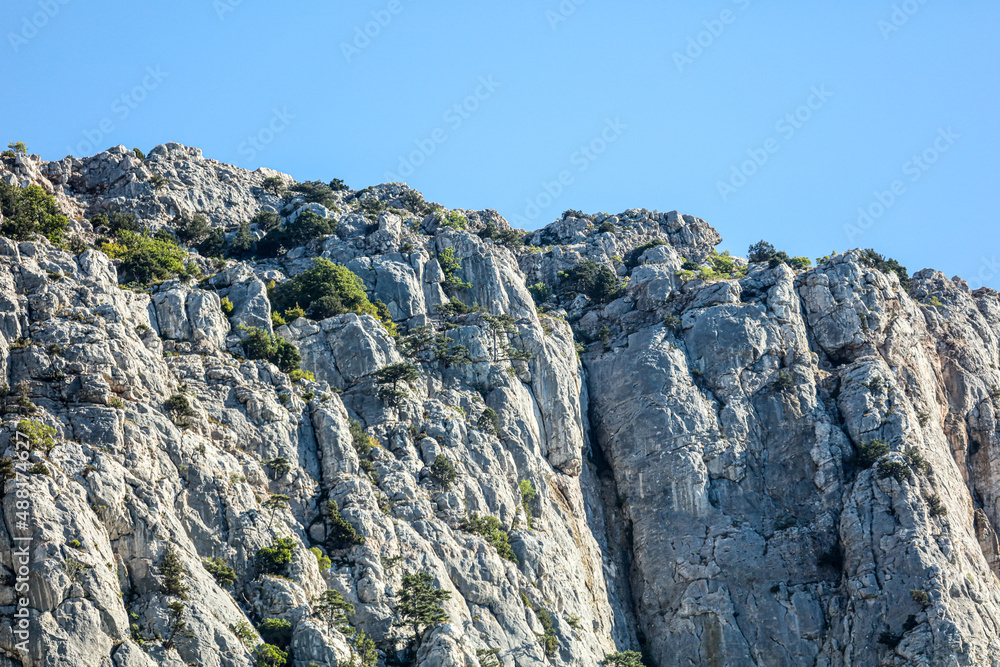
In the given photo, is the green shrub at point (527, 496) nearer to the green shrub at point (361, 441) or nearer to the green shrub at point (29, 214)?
the green shrub at point (361, 441)

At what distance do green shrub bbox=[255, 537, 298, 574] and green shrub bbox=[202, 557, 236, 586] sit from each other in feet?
6.27

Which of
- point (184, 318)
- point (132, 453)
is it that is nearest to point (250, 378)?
point (184, 318)

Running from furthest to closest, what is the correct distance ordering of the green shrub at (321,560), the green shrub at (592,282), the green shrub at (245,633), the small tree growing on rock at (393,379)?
1. the green shrub at (592,282)
2. the small tree growing on rock at (393,379)
3. the green shrub at (321,560)
4. the green shrub at (245,633)

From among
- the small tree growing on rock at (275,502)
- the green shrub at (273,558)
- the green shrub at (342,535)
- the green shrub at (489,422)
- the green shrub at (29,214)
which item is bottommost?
the green shrub at (273,558)

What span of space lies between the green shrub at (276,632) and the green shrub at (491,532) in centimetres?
1689

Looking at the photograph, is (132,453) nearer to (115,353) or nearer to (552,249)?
(115,353)

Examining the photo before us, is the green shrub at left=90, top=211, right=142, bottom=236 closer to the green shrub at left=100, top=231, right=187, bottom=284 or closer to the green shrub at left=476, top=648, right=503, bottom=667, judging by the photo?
the green shrub at left=100, top=231, right=187, bottom=284

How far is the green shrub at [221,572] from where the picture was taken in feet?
195

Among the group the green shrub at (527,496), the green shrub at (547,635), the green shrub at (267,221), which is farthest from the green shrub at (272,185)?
the green shrub at (547,635)

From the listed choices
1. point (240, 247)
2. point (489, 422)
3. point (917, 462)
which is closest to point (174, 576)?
point (489, 422)

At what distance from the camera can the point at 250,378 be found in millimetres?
73188

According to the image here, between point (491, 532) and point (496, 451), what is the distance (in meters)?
8.19

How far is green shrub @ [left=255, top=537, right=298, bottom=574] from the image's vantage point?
61.7 meters

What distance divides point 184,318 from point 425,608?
27.7m
